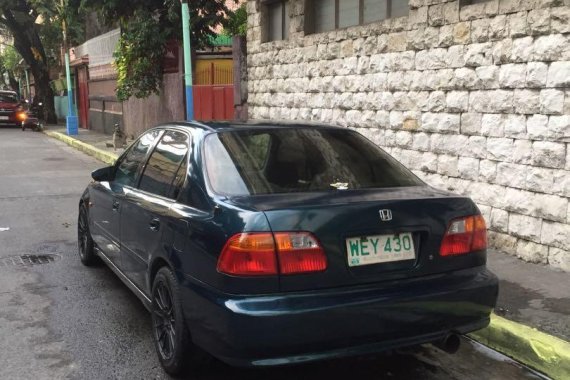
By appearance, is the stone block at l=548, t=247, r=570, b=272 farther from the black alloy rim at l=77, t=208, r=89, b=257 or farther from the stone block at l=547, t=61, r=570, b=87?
the black alloy rim at l=77, t=208, r=89, b=257

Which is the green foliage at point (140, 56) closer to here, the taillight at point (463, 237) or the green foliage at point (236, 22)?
the green foliage at point (236, 22)

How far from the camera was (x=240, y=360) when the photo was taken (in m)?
3.00

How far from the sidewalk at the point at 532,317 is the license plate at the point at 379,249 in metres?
1.22

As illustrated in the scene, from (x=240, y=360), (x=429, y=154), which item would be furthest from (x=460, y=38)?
(x=240, y=360)

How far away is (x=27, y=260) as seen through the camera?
6312 millimetres

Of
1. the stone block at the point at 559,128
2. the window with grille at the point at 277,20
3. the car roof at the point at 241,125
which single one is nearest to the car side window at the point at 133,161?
the car roof at the point at 241,125

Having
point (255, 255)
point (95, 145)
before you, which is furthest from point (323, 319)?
point (95, 145)

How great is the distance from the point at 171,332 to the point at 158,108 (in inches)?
558

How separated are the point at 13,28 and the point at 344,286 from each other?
31559 millimetres

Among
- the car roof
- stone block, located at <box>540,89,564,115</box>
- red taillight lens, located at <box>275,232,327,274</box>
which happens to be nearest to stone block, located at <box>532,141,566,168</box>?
stone block, located at <box>540,89,564,115</box>

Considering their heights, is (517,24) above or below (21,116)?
above

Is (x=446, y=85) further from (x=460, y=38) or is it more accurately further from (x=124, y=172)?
(x=124, y=172)

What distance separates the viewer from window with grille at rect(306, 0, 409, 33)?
7699mm

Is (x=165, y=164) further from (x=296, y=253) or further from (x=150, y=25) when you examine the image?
(x=150, y=25)
